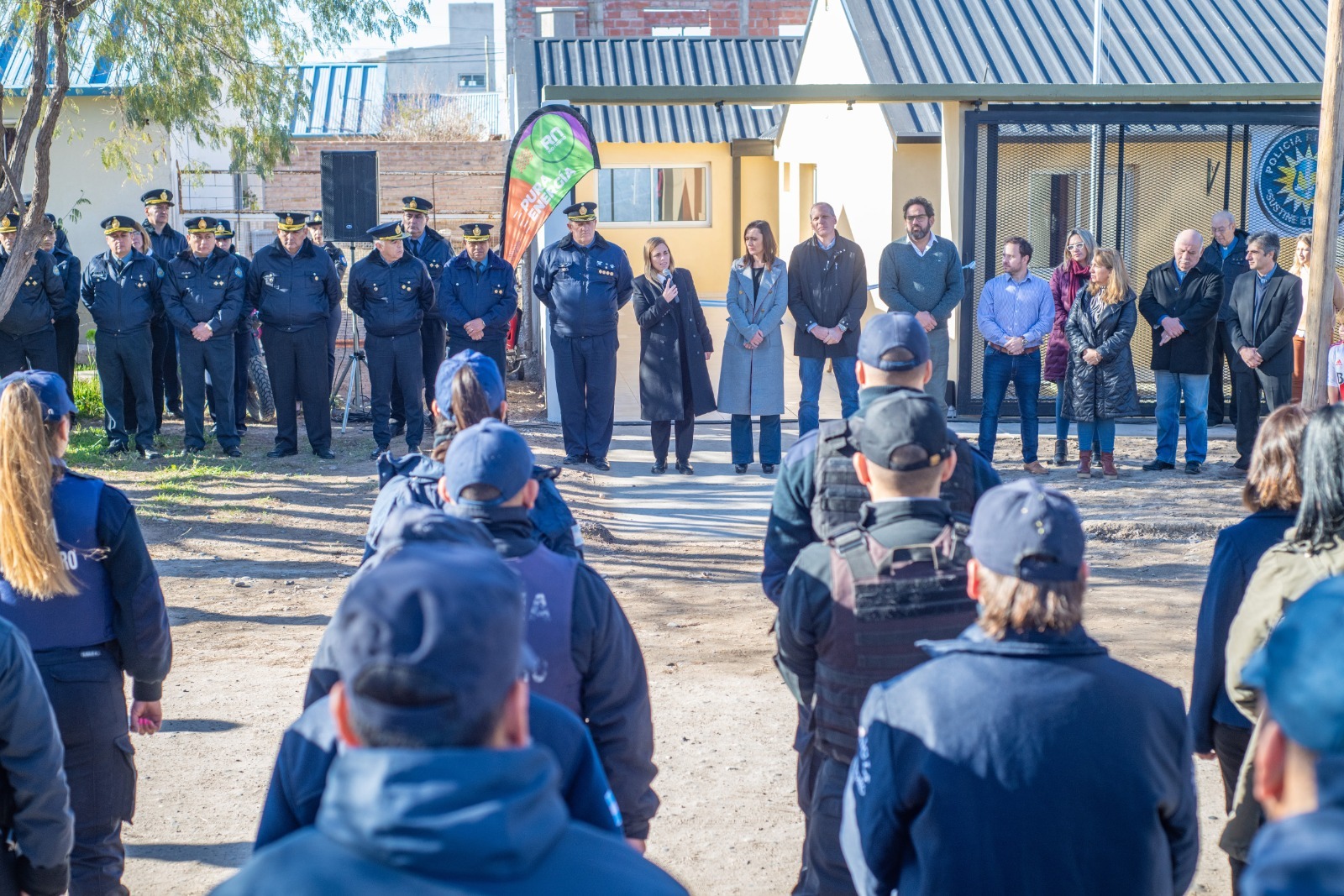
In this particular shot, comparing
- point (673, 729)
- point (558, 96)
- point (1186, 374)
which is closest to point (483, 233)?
point (558, 96)

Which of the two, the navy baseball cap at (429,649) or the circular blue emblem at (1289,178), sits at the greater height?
the circular blue emblem at (1289,178)

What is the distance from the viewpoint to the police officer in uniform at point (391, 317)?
11.6 meters

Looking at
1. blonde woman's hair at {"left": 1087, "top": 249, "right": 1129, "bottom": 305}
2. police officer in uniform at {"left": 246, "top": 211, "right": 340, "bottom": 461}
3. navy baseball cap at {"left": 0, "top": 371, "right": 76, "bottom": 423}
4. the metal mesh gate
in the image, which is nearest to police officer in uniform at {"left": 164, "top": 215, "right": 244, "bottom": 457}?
police officer in uniform at {"left": 246, "top": 211, "right": 340, "bottom": 461}

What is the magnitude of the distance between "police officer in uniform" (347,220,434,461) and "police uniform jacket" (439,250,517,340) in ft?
0.66

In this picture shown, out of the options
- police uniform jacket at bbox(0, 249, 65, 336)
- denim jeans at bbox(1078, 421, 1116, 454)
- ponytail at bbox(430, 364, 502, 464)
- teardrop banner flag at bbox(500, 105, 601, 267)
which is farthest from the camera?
teardrop banner flag at bbox(500, 105, 601, 267)

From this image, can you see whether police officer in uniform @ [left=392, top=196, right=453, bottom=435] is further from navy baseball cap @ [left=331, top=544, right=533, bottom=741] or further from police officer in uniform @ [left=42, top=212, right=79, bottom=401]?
navy baseball cap @ [left=331, top=544, right=533, bottom=741]

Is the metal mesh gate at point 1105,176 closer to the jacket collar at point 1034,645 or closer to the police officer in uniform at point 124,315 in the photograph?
the police officer in uniform at point 124,315

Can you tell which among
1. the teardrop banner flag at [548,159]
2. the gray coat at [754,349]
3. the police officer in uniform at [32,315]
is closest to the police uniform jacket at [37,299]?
the police officer in uniform at [32,315]

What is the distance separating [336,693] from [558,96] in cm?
1090

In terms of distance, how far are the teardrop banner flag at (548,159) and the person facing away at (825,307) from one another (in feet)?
8.09

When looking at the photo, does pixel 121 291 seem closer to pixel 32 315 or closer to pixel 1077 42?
pixel 32 315

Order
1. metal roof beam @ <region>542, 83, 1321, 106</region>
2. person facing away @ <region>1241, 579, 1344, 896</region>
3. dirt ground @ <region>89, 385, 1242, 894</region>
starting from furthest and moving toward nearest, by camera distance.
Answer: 1. metal roof beam @ <region>542, 83, 1321, 106</region>
2. dirt ground @ <region>89, 385, 1242, 894</region>
3. person facing away @ <region>1241, 579, 1344, 896</region>

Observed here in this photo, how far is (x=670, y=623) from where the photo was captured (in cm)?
744

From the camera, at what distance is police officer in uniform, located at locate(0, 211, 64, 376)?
11.9 m
